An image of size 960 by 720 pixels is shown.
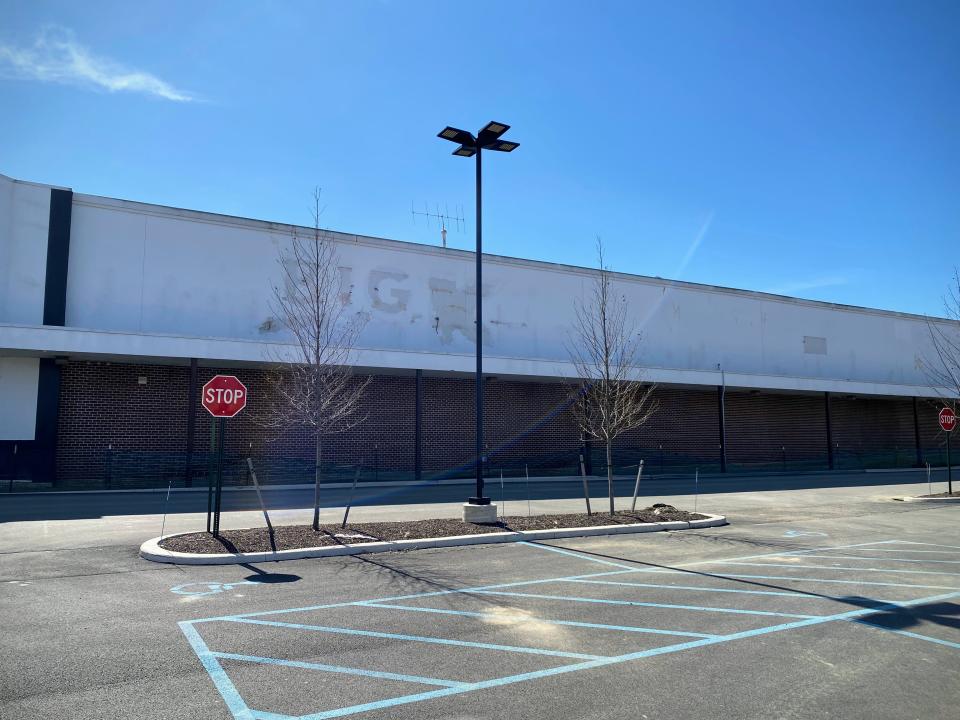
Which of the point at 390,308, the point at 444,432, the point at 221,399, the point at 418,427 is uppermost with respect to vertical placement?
the point at 390,308

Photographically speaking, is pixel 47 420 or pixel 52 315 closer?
pixel 47 420

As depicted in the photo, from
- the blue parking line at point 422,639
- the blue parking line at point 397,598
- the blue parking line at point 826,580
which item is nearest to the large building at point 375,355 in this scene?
the blue parking line at point 397,598

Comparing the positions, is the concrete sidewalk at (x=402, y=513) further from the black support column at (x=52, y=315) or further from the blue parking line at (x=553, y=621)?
the black support column at (x=52, y=315)

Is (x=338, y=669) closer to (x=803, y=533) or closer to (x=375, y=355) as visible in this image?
(x=803, y=533)

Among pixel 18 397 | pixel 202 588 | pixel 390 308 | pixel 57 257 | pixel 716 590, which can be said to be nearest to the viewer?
pixel 202 588

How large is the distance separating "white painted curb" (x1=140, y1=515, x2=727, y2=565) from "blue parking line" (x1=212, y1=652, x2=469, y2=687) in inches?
163

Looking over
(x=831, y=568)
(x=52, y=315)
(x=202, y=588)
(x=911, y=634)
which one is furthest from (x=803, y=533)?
(x=52, y=315)

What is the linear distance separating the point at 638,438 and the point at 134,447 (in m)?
19.3

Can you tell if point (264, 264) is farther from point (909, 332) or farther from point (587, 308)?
point (909, 332)

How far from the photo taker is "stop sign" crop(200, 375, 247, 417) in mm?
11398

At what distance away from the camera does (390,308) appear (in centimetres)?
2481

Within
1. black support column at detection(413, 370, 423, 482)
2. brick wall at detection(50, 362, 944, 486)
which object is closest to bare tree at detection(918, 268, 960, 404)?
brick wall at detection(50, 362, 944, 486)

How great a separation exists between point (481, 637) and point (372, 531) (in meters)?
6.02

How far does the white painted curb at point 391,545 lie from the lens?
948 cm
